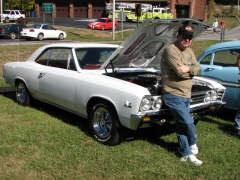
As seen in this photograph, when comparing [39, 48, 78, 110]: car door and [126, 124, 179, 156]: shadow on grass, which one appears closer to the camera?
[126, 124, 179, 156]: shadow on grass

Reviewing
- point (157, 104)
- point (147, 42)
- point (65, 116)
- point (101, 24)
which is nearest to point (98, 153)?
point (157, 104)

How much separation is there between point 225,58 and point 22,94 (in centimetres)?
420

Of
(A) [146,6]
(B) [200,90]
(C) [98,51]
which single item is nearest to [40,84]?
(C) [98,51]

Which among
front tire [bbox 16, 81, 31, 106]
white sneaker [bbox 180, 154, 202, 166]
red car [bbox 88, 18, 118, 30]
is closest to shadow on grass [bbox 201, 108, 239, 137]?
white sneaker [bbox 180, 154, 202, 166]

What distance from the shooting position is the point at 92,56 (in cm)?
568

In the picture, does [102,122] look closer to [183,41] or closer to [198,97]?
[198,97]

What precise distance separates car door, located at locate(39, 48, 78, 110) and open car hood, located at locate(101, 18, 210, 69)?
2.07ft

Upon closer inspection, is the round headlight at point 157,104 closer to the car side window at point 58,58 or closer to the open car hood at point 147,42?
the open car hood at point 147,42

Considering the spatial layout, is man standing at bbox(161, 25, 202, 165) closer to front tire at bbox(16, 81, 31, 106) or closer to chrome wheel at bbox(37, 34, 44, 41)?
front tire at bbox(16, 81, 31, 106)

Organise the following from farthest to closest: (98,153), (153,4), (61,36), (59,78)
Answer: (153,4), (61,36), (59,78), (98,153)

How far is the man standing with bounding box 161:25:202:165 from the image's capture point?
12.7 feet

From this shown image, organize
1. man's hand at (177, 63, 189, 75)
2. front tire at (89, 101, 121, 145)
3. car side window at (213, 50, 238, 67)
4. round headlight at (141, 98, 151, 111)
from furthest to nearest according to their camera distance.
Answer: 1. car side window at (213, 50, 238, 67)
2. front tire at (89, 101, 121, 145)
3. round headlight at (141, 98, 151, 111)
4. man's hand at (177, 63, 189, 75)

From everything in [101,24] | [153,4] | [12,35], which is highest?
[153,4]

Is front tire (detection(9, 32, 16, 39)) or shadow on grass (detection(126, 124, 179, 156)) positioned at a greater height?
front tire (detection(9, 32, 16, 39))
